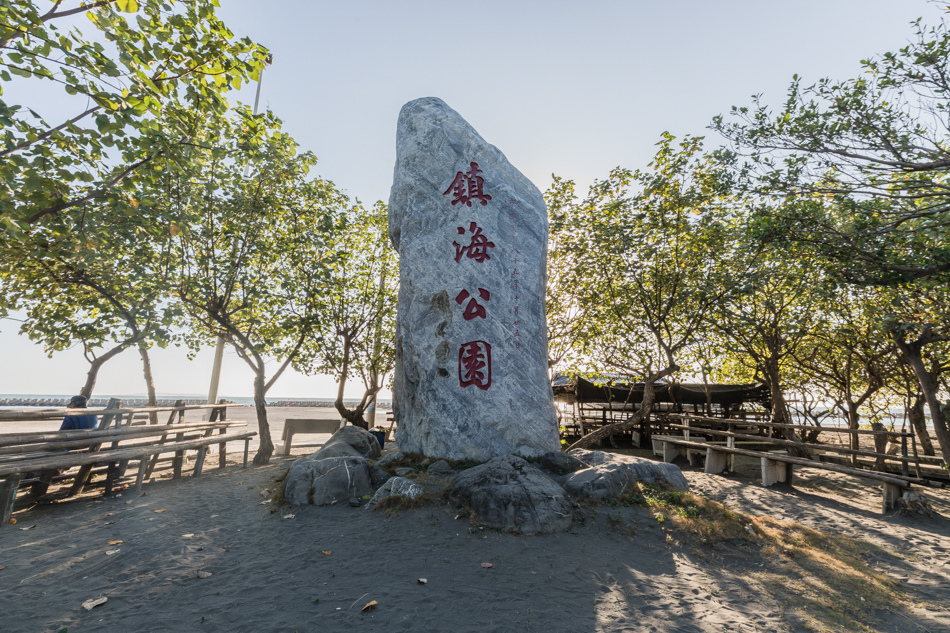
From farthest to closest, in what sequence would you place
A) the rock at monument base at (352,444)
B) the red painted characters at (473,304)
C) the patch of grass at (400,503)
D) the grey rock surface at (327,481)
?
the rock at monument base at (352,444)
the red painted characters at (473,304)
the grey rock surface at (327,481)
the patch of grass at (400,503)

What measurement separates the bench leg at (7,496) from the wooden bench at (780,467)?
12578 millimetres

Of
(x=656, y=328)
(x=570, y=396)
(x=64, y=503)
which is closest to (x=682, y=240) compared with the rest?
(x=656, y=328)

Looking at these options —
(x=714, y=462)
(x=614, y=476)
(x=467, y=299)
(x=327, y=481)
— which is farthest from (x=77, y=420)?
(x=714, y=462)

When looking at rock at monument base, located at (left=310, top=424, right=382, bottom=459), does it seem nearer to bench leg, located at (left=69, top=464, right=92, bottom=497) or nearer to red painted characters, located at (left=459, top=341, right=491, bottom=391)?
red painted characters, located at (left=459, top=341, right=491, bottom=391)

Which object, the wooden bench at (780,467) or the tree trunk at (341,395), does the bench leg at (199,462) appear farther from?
the wooden bench at (780,467)

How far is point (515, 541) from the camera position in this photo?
499 centimetres

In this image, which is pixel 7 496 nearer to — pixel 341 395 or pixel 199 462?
pixel 199 462

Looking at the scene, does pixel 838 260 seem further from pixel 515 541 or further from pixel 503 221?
pixel 515 541

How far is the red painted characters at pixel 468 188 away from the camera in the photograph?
8633mm

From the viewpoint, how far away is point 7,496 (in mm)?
5527

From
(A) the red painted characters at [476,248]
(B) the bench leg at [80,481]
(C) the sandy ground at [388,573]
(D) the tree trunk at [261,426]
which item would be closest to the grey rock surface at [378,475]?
(C) the sandy ground at [388,573]

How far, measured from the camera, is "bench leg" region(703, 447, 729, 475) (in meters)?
11.1

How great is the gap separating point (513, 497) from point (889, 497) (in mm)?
7370

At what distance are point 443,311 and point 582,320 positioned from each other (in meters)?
5.51
